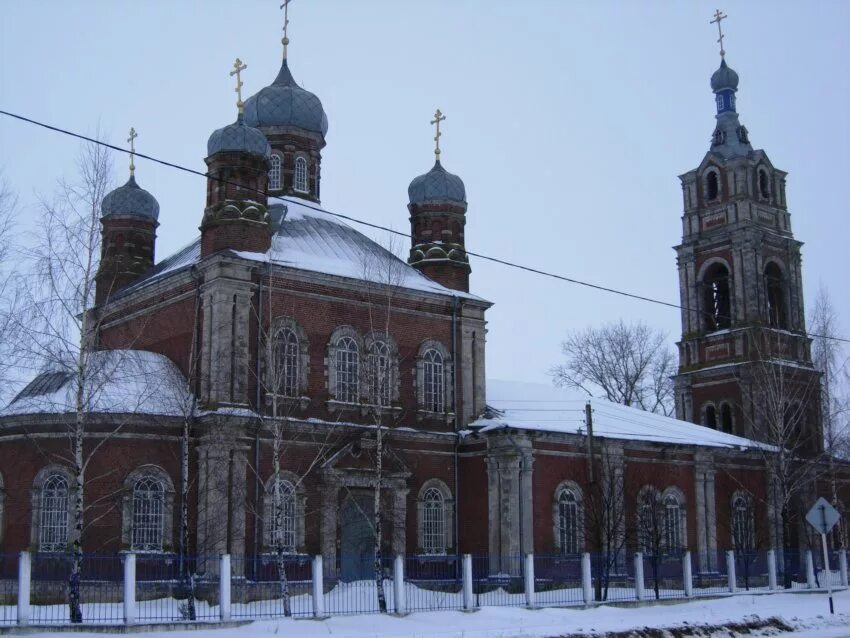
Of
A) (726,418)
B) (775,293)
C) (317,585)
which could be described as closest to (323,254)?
(317,585)

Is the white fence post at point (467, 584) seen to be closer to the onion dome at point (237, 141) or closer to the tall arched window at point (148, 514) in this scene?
the tall arched window at point (148, 514)

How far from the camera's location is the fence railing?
20136 mm

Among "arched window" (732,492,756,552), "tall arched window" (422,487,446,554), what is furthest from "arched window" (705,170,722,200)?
"tall arched window" (422,487,446,554)

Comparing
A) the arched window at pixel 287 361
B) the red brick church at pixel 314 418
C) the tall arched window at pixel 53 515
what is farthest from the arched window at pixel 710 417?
the tall arched window at pixel 53 515

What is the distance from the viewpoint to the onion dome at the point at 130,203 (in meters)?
34.6

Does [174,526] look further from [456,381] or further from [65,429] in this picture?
[456,381]

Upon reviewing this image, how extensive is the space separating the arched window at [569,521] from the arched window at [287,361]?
840cm

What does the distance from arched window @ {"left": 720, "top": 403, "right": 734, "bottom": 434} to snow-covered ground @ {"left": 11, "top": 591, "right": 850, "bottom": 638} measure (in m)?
17.0

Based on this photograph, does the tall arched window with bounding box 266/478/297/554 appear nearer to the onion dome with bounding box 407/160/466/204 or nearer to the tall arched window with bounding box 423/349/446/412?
the tall arched window with bounding box 423/349/446/412

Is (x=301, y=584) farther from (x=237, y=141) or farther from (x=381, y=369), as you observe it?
(x=237, y=141)

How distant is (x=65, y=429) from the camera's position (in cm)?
2512

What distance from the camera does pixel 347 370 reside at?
29516 millimetres

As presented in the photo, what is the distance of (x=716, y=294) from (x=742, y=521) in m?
11.2

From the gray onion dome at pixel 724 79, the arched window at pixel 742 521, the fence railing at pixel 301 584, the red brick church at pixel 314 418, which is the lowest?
the fence railing at pixel 301 584
